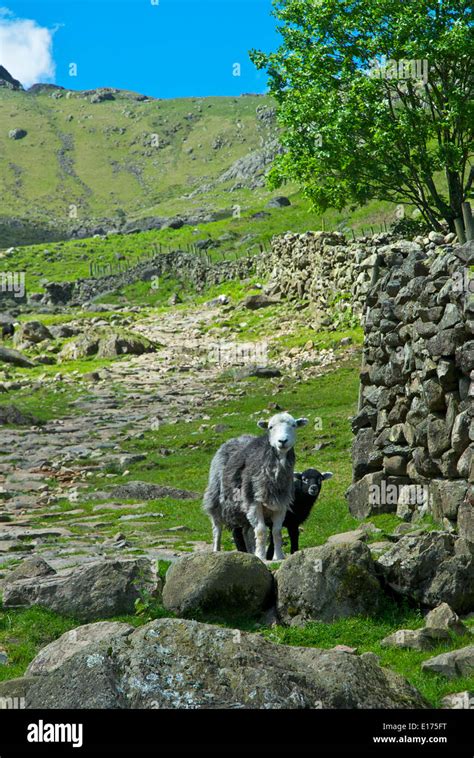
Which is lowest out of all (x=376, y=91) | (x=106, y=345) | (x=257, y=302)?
(x=106, y=345)

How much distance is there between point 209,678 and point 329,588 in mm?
3881

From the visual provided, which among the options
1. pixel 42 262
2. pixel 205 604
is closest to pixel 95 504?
pixel 205 604

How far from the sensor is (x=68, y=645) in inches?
380

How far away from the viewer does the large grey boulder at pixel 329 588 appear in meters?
10.9

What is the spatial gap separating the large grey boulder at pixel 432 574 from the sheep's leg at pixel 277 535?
306cm

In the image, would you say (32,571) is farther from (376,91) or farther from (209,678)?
(376,91)

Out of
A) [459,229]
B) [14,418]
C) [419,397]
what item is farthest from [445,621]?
[14,418]

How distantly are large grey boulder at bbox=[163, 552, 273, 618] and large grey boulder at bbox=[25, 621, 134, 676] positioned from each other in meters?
1.26

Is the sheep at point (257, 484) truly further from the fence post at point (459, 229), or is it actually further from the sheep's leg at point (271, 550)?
the fence post at point (459, 229)

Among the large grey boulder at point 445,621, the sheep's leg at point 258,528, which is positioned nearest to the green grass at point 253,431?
the sheep's leg at point 258,528

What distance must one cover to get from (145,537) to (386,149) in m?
17.5

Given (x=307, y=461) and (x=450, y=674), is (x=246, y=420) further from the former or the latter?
(x=450, y=674)

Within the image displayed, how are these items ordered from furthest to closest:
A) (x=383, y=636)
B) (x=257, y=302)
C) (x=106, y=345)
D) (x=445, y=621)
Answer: (x=257, y=302)
(x=106, y=345)
(x=383, y=636)
(x=445, y=621)

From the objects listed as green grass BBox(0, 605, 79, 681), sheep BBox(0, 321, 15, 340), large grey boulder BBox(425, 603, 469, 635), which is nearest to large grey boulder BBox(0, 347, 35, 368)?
sheep BBox(0, 321, 15, 340)
